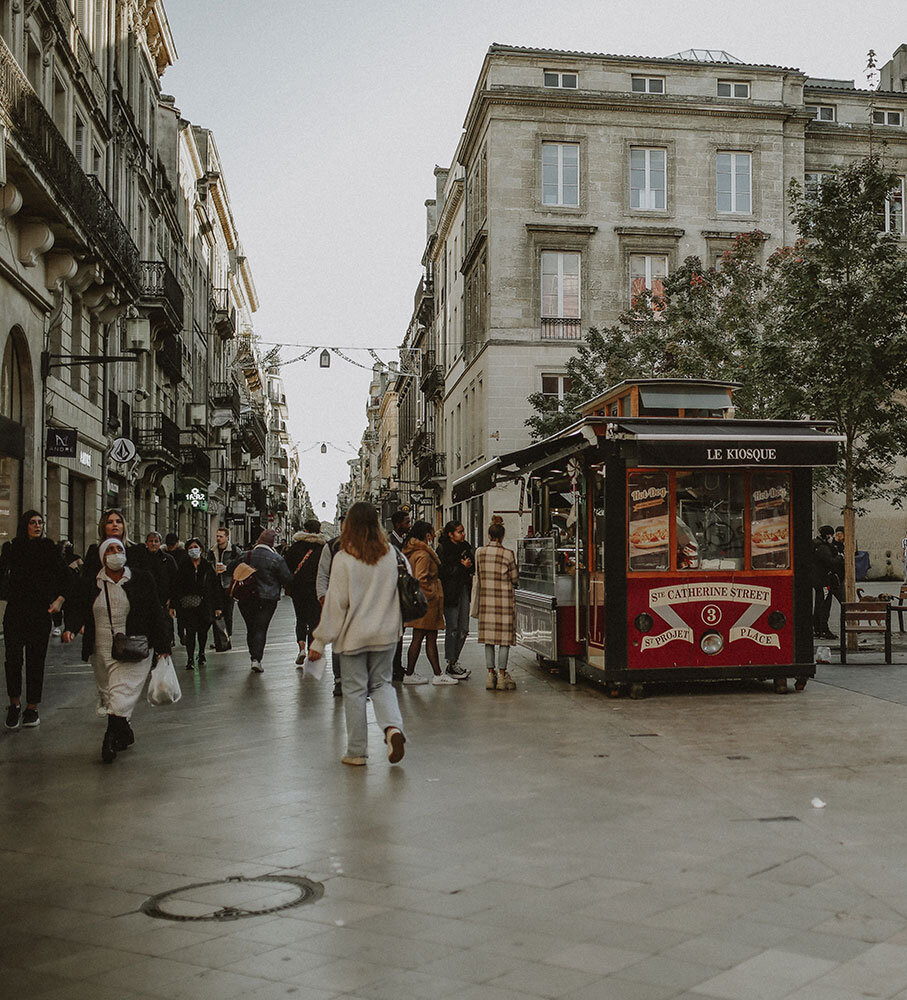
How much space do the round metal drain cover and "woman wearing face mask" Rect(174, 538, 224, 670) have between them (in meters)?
10.7

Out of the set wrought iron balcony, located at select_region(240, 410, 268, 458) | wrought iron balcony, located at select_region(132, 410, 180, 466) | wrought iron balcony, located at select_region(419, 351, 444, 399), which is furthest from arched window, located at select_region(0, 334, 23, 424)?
wrought iron balcony, located at select_region(240, 410, 268, 458)

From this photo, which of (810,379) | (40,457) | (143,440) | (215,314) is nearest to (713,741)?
(810,379)

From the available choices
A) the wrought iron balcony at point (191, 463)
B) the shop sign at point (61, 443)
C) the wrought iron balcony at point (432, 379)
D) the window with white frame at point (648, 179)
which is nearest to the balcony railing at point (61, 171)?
the shop sign at point (61, 443)

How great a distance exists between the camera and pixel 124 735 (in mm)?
9305

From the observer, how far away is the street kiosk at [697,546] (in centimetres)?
1233

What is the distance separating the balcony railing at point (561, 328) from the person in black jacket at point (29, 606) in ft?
97.3

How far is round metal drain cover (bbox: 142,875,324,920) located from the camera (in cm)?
516

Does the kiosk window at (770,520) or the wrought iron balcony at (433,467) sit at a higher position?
the wrought iron balcony at (433,467)

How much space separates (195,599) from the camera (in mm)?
16547

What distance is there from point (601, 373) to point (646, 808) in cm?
2973

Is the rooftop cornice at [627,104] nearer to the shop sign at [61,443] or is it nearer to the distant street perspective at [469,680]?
the distant street perspective at [469,680]

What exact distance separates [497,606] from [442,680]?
1107 millimetres

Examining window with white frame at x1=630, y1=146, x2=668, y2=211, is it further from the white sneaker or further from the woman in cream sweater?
the woman in cream sweater

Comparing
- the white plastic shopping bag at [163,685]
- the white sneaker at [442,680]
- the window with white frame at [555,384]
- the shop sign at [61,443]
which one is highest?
the window with white frame at [555,384]
